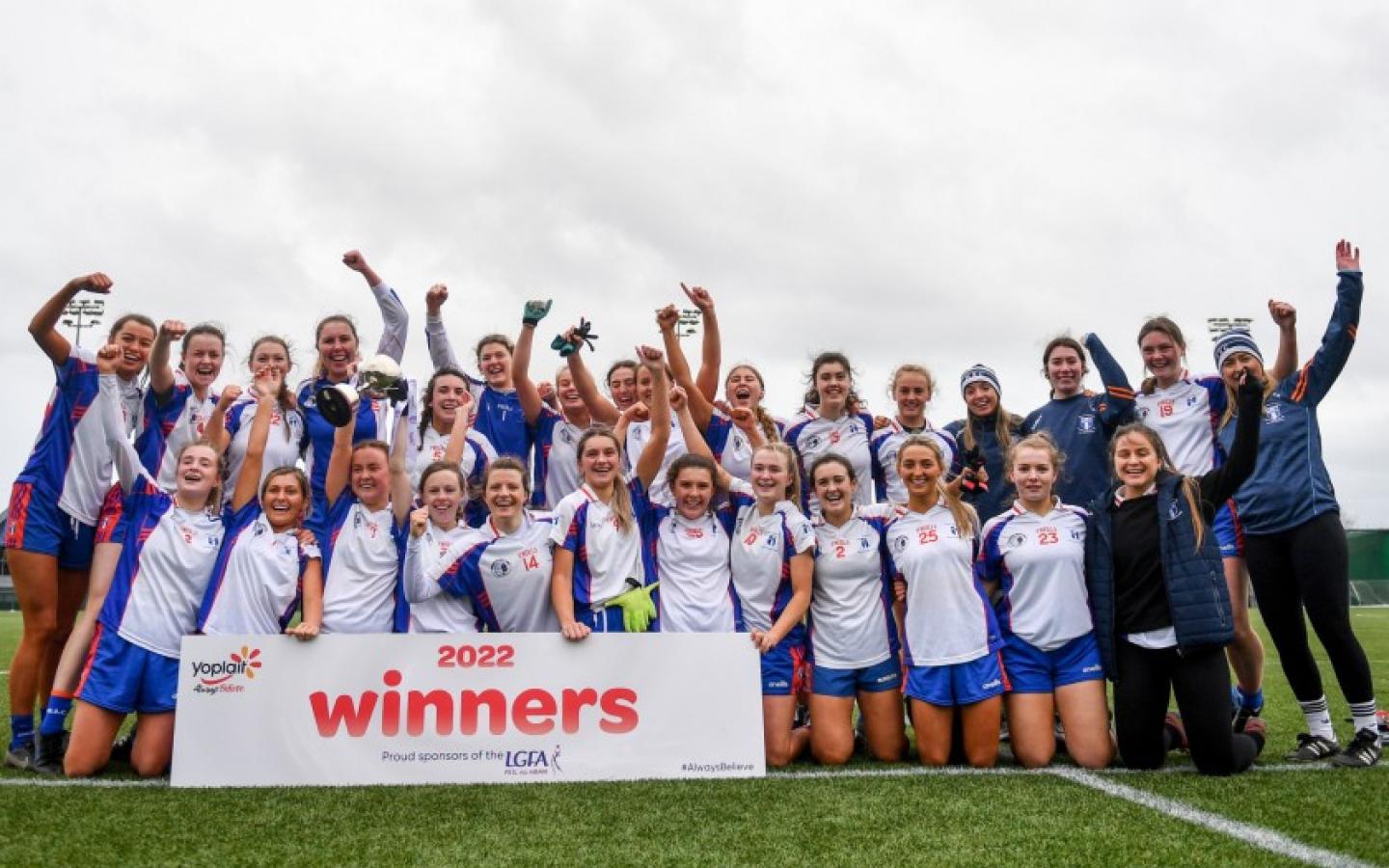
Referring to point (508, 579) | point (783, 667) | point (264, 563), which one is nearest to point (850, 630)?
point (783, 667)

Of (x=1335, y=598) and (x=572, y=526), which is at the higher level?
(x=572, y=526)

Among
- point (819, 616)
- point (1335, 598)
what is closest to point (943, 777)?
point (819, 616)

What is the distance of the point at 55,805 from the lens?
412 cm

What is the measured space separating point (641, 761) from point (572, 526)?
1249 millimetres

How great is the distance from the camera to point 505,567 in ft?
17.5

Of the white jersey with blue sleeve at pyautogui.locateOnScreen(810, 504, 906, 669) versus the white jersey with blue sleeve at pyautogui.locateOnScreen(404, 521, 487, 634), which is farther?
the white jersey with blue sleeve at pyautogui.locateOnScreen(810, 504, 906, 669)

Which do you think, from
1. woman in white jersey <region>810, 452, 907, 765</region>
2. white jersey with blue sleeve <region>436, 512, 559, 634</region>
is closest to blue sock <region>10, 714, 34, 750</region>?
white jersey with blue sleeve <region>436, 512, 559, 634</region>

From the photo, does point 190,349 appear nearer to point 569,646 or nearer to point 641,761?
point 569,646

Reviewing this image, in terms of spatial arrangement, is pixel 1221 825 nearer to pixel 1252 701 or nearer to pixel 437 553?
pixel 1252 701

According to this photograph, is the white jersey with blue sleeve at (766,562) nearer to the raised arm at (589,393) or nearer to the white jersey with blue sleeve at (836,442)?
the white jersey with blue sleeve at (836,442)

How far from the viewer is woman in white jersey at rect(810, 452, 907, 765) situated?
5.27 meters

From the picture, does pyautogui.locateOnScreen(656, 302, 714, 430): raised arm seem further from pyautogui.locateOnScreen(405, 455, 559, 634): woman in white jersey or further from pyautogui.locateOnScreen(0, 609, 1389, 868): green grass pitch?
pyautogui.locateOnScreen(0, 609, 1389, 868): green grass pitch

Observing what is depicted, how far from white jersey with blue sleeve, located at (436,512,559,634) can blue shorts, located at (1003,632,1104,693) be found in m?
2.38

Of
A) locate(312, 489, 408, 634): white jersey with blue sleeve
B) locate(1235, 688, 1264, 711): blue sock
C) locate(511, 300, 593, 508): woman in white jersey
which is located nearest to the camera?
locate(312, 489, 408, 634): white jersey with blue sleeve
